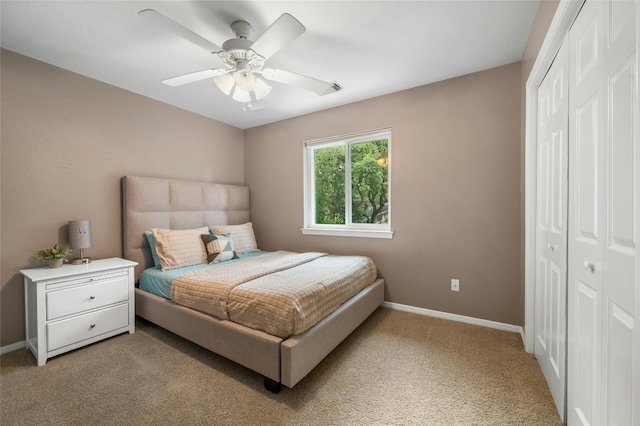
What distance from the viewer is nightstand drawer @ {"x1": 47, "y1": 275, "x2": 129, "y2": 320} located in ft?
6.65

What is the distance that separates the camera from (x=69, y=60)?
227 centimetres

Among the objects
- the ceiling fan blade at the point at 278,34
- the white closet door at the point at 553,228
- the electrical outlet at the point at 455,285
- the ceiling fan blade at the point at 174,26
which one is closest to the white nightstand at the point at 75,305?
the ceiling fan blade at the point at 174,26

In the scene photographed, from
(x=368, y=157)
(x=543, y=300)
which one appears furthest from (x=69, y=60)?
(x=543, y=300)

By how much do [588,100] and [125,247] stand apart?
145 inches

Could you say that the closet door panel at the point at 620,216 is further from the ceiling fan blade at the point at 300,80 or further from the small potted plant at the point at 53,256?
the small potted plant at the point at 53,256

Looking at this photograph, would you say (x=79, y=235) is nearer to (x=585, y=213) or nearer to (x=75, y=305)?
(x=75, y=305)

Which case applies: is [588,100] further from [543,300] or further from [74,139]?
[74,139]

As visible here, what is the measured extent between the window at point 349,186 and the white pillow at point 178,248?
135cm

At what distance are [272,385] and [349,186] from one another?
2.38 meters

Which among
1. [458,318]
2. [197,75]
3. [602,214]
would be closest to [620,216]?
[602,214]

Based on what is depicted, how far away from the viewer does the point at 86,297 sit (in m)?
2.18

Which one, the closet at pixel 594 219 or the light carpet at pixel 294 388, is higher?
the closet at pixel 594 219

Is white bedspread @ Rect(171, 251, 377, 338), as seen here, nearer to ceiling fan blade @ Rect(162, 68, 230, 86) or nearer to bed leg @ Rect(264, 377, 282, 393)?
bed leg @ Rect(264, 377, 282, 393)

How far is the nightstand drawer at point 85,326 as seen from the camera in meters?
2.02
